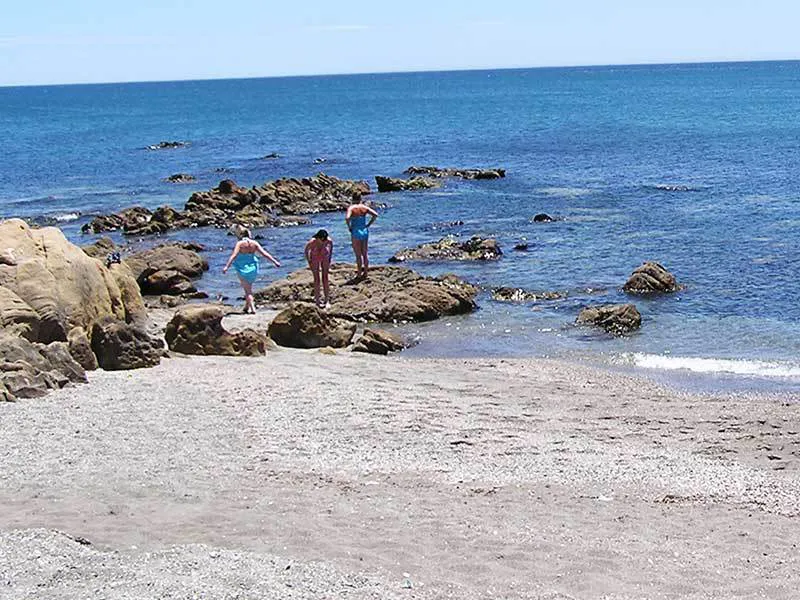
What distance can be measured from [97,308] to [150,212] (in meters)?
24.2

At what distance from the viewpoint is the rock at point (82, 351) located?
52.2ft

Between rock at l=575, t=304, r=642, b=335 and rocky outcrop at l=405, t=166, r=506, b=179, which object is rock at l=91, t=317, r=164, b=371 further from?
rocky outcrop at l=405, t=166, r=506, b=179

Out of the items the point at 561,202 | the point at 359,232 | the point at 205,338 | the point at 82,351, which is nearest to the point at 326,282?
the point at 359,232

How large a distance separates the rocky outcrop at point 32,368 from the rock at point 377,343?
18.6ft

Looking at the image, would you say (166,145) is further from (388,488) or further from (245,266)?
(388,488)

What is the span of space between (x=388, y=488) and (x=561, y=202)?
31.6m

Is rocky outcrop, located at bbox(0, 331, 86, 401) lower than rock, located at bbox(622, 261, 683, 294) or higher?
higher

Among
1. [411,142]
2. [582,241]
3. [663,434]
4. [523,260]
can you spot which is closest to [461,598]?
[663,434]

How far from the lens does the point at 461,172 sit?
54156 millimetres

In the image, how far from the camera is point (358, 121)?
111688mm

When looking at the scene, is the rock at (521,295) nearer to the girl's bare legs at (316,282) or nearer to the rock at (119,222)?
the girl's bare legs at (316,282)

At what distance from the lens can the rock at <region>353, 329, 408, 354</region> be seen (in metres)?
19.7

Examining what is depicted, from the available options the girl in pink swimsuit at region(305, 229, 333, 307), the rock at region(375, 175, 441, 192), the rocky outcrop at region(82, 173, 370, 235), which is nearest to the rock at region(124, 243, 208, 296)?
the girl in pink swimsuit at region(305, 229, 333, 307)

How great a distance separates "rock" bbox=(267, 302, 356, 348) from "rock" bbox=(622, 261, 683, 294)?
7.98m
